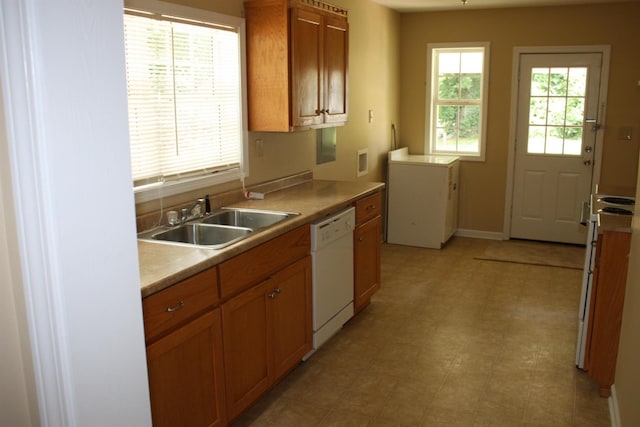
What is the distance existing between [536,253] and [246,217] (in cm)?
355

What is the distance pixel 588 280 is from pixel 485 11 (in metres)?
3.64

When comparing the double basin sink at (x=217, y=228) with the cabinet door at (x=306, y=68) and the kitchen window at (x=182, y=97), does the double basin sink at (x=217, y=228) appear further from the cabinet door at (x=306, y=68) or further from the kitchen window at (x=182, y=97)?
the cabinet door at (x=306, y=68)

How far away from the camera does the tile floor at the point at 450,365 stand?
2.83 metres

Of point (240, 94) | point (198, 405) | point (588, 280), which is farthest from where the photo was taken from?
point (240, 94)

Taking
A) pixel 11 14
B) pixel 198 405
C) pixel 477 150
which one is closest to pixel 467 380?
pixel 198 405

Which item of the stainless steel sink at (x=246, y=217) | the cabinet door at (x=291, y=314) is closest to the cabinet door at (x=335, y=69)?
the stainless steel sink at (x=246, y=217)

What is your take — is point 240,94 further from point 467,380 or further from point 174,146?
point 467,380

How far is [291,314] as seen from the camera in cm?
305

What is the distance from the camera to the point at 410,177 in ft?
19.1

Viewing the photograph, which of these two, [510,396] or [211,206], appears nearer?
[510,396]

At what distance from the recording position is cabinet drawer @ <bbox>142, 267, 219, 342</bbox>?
1.99 m

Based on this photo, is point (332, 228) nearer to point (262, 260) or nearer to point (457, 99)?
point (262, 260)

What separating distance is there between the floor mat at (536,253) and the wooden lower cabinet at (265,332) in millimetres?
2880

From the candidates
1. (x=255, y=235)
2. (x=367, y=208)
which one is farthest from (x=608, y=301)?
(x=255, y=235)
